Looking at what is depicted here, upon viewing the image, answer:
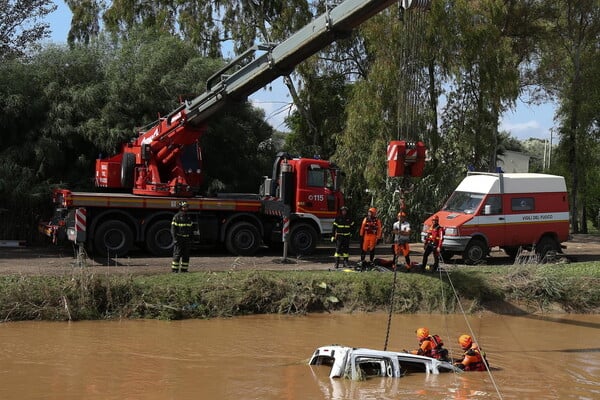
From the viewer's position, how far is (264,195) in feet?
66.5

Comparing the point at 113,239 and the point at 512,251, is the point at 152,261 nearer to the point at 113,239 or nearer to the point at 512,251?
the point at 113,239

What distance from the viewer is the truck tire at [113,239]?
17.9m

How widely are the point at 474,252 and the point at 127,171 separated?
980cm

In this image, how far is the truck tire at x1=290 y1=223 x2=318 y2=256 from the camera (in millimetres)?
19956

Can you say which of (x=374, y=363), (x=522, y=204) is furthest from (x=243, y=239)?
(x=374, y=363)

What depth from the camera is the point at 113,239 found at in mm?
18094

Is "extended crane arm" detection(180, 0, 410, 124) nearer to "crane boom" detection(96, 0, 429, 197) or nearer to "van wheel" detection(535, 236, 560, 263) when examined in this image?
"crane boom" detection(96, 0, 429, 197)

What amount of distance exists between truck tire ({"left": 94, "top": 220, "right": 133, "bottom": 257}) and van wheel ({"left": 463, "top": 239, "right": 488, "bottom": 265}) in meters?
8.93

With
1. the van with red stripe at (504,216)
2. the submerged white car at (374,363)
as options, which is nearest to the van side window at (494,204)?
the van with red stripe at (504,216)

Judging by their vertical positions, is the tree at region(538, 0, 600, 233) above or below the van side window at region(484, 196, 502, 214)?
above

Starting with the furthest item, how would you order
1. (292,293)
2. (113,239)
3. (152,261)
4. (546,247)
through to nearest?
(546,247)
(113,239)
(152,261)
(292,293)

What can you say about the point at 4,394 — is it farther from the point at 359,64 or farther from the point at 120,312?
the point at 359,64

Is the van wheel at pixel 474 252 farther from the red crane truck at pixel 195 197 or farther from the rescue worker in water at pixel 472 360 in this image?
the rescue worker in water at pixel 472 360

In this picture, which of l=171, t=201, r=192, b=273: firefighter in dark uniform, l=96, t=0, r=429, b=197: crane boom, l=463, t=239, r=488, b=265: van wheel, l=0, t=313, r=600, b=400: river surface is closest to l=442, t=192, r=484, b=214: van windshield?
l=463, t=239, r=488, b=265: van wheel
